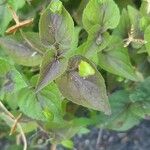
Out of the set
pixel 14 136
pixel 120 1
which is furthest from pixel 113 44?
pixel 14 136

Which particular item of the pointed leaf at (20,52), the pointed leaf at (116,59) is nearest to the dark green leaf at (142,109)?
the pointed leaf at (116,59)

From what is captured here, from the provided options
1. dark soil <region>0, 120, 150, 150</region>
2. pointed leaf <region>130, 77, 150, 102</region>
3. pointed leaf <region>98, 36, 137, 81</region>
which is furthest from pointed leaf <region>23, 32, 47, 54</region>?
dark soil <region>0, 120, 150, 150</region>

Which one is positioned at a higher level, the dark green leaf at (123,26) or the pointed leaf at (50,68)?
the pointed leaf at (50,68)

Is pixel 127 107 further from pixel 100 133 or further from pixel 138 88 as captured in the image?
pixel 100 133

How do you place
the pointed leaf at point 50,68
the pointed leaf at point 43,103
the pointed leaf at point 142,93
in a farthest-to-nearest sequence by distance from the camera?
the pointed leaf at point 142,93, the pointed leaf at point 43,103, the pointed leaf at point 50,68

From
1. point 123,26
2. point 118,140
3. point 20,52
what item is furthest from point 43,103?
point 118,140

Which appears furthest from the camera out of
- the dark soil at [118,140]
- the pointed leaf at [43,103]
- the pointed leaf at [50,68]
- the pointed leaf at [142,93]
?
the dark soil at [118,140]

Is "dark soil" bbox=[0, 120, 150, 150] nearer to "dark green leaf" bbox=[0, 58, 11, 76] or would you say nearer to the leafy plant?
the leafy plant

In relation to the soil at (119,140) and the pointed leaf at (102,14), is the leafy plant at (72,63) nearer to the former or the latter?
the pointed leaf at (102,14)

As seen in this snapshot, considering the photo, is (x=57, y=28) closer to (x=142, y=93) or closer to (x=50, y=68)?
(x=50, y=68)
